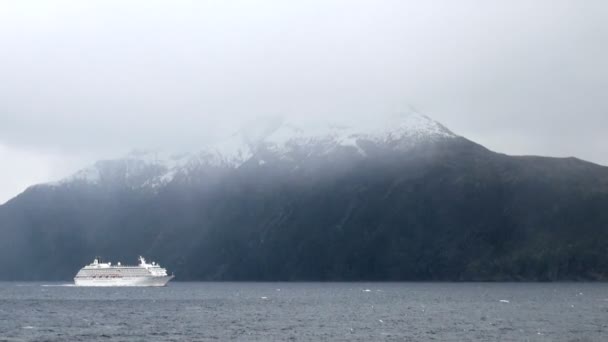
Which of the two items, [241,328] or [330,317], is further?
[330,317]

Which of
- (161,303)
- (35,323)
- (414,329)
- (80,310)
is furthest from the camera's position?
(161,303)

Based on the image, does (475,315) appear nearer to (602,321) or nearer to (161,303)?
(602,321)

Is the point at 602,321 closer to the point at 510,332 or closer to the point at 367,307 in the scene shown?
the point at 510,332

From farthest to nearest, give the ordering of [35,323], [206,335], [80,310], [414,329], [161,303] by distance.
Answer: [161,303] → [80,310] → [35,323] → [414,329] → [206,335]

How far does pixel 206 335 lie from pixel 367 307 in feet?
201

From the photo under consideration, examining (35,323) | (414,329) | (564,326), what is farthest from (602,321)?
(35,323)

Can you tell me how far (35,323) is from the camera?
422 feet

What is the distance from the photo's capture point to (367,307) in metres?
167

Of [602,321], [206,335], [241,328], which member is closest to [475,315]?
[602,321]

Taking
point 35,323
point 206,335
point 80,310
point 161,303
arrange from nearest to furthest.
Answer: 1. point 206,335
2. point 35,323
3. point 80,310
4. point 161,303

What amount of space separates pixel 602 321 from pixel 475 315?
63.0ft

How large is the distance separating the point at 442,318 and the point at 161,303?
64699mm

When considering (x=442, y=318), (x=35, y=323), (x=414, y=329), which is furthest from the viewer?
(x=442, y=318)

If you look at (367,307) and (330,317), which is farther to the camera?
(367,307)
